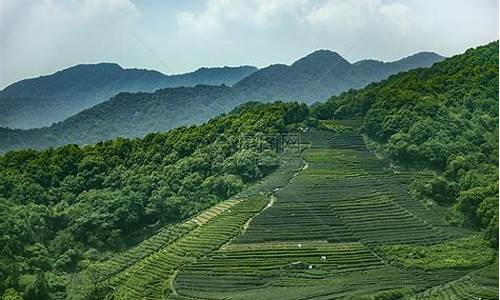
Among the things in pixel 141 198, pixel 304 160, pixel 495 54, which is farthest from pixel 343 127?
pixel 141 198

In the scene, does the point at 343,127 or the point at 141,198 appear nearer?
the point at 141,198

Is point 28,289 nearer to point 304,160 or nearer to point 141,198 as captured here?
point 141,198

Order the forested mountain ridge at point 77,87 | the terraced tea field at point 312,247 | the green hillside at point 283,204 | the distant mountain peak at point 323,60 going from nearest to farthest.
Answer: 1. the terraced tea field at point 312,247
2. the green hillside at point 283,204
3. the distant mountain peak at point 323,60
4. the forested mountain ridge at point 77,87

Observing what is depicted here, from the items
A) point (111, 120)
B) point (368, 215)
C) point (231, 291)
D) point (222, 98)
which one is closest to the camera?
point (231, 291)

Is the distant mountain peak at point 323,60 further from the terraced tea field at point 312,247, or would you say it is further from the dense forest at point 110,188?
the terraced tea field at point 312,247

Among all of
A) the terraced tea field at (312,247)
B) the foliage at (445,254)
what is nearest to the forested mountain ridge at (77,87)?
the terraced tea field at (312,247)

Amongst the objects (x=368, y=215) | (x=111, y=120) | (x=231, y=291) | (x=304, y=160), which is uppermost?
(x=111, y=120)

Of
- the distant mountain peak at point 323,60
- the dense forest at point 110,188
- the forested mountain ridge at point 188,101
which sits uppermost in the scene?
the distant mountain peak at point 323,60

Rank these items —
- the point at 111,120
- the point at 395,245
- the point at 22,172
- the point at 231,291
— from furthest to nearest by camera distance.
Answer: the point at 111,120 → the point at 22,172 → the point at 395,245 → the point at 231,291
